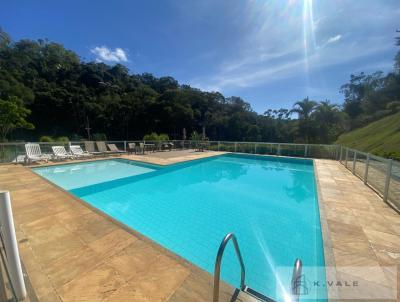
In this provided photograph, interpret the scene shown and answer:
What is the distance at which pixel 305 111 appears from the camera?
16562 millimetres

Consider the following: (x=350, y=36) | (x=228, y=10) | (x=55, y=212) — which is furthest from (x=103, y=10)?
(x=350, y=36)

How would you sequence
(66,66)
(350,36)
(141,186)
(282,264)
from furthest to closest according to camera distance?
(66,66), (350,36), (141,186), (282,264)

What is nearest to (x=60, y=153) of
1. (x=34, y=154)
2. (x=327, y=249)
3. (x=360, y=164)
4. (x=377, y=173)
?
(x=34, y=154)

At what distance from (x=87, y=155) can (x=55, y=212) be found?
24.4 ft

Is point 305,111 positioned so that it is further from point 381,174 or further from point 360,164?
point 381,174

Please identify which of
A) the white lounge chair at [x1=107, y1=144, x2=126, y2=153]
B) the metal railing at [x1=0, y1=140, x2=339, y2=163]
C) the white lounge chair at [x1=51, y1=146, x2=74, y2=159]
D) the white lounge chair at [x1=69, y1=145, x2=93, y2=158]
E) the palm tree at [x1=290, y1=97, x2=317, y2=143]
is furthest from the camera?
the palm tree at [x1=290, y1=97, x2=317, y2=143]

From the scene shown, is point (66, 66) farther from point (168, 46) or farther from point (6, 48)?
point (168, 46)

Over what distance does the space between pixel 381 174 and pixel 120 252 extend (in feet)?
19.3

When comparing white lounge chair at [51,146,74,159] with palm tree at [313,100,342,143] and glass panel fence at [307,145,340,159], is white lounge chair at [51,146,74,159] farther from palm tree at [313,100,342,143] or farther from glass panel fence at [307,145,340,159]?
palm tree at [313,100,342,143]

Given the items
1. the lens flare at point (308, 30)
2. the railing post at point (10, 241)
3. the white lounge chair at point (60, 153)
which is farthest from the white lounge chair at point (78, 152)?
the lens flare at point (308, 30)

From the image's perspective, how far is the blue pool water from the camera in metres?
2.96

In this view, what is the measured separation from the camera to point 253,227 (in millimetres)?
3908

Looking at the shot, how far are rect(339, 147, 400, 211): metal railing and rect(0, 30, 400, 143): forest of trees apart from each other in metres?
16.0

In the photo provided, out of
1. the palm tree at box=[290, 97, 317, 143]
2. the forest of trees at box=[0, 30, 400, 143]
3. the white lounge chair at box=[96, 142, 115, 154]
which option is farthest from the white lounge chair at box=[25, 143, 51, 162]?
the palm tree at box=[290, 97, 317, 143]
